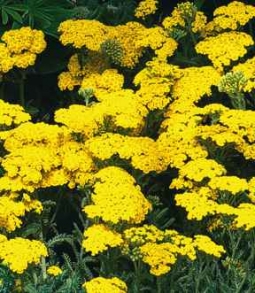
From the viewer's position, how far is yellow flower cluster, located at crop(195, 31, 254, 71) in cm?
527


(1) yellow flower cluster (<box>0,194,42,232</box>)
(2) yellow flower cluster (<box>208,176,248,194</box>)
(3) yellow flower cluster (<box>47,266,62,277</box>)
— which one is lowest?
(3) yellow flower cluster (<box>47,266,62,277</box>)

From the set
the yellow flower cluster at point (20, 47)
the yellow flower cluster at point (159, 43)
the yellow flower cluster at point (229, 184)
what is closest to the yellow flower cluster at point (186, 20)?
the yellow flower cluster at point (159, 43)

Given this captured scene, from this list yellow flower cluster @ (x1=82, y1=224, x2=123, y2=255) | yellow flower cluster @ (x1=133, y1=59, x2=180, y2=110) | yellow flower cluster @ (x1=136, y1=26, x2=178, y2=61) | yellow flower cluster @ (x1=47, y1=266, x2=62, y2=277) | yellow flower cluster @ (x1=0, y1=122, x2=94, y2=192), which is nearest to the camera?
yellow flower cluster @ (x1=82, y1=224, x2=123, y2=255)

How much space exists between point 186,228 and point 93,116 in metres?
0.80

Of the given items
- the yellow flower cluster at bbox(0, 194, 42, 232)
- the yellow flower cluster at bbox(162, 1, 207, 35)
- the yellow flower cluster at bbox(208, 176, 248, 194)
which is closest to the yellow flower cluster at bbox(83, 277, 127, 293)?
the yellow flower cluster at bbox(0, 194, 42, 232)

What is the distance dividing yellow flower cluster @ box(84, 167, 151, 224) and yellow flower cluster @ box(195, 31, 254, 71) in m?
1.28

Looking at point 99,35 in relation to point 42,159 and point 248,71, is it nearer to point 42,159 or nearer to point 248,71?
point 248,71

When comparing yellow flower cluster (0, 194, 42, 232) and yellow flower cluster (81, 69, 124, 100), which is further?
yellow flower cluster (81, 69, 124, 100)

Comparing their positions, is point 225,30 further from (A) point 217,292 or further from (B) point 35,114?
(A) point 217,292

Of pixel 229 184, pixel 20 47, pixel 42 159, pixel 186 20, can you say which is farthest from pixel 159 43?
pixel 229 184

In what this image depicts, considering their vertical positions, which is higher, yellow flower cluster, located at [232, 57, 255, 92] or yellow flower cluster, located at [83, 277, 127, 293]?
yellow flower cluster, located at [232, 57, 255, 92]

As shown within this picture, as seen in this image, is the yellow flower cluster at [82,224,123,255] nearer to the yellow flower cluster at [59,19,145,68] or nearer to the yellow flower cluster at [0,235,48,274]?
the yellow flower cluster at [0,235,48,274]

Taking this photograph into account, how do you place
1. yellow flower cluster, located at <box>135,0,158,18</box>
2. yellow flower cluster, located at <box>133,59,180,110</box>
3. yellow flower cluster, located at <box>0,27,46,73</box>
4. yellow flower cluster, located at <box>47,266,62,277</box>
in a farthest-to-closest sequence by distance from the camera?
yellow flower cluster, located at <box>135,0,158,18</box>
yellow flower cluster, located at <box>0,27,46,73</box>
yellow flower cluster, located at <box>133,59,180,110</box>
yellow flower cluster, located at <box>47,266,62,277</box>

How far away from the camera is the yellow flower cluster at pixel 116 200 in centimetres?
410
